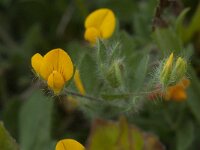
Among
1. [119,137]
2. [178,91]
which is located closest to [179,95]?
[178,91]

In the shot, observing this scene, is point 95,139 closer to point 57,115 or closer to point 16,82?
point 57,115

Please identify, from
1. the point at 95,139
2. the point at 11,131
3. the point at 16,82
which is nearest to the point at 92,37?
the point at 95,139

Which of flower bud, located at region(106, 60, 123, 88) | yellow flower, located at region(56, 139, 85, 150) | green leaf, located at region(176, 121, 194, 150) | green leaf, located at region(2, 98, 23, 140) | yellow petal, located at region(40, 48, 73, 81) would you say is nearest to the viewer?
yellow flower, located at region(56, 139, 85, 150)

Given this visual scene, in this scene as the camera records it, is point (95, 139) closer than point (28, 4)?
Yes

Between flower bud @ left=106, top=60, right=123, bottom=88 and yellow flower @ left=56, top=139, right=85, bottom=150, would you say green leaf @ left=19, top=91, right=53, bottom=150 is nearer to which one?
flower bud @ left=106, top=60, right=123, bottom=88

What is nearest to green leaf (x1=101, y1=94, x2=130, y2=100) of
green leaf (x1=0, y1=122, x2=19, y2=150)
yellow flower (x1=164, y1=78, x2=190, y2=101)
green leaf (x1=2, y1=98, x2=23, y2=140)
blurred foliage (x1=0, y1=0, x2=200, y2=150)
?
blurred foliage (x1=0, y1=0, x2=200, y2=150)
